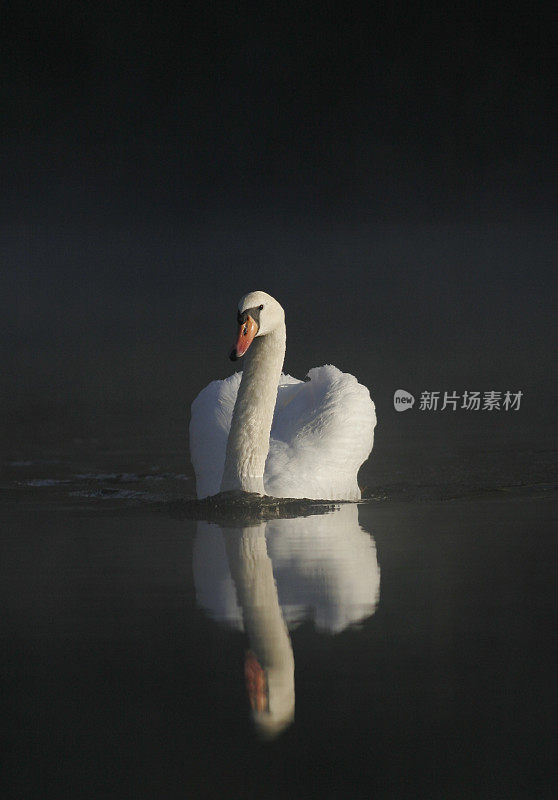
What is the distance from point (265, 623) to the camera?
14.6ft

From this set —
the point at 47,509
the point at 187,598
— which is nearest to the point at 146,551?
the point at 187,598

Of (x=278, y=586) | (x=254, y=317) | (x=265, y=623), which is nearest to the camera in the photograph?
(x=265, y=623)

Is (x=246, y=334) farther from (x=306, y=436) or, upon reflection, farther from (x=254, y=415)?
(x=306, y=436)

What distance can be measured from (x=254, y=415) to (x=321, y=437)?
0.76m

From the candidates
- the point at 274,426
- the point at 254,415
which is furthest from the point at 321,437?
the point at 254,415

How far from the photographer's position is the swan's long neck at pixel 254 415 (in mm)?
7691

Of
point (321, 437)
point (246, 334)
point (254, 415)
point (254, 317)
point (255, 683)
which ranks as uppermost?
point (254, 317)

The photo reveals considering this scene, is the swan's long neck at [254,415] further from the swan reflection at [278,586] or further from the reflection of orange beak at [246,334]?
the swan reflection at [278,586]

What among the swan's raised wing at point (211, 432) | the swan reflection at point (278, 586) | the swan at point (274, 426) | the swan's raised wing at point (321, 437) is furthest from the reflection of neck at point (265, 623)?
the swan's raised wing at point (211, 432)

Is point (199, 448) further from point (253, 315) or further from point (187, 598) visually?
point (187, 598)

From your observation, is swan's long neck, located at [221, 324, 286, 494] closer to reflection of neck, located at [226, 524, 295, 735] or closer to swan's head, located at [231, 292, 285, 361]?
swan's head, located at [231, 292, 285, 361]

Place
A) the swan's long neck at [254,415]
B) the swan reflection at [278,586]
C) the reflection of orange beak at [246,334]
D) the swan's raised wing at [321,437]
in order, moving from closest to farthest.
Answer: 1. the swan reflection at [278,586]
2. the reflection of orange beak at [246,334]
3. the swan's long neck at [254,415]
4. the swan's raised wing at [321,437]

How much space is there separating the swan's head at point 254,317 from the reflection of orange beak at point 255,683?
3553 millimetres

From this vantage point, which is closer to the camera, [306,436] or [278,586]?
[278,586]
